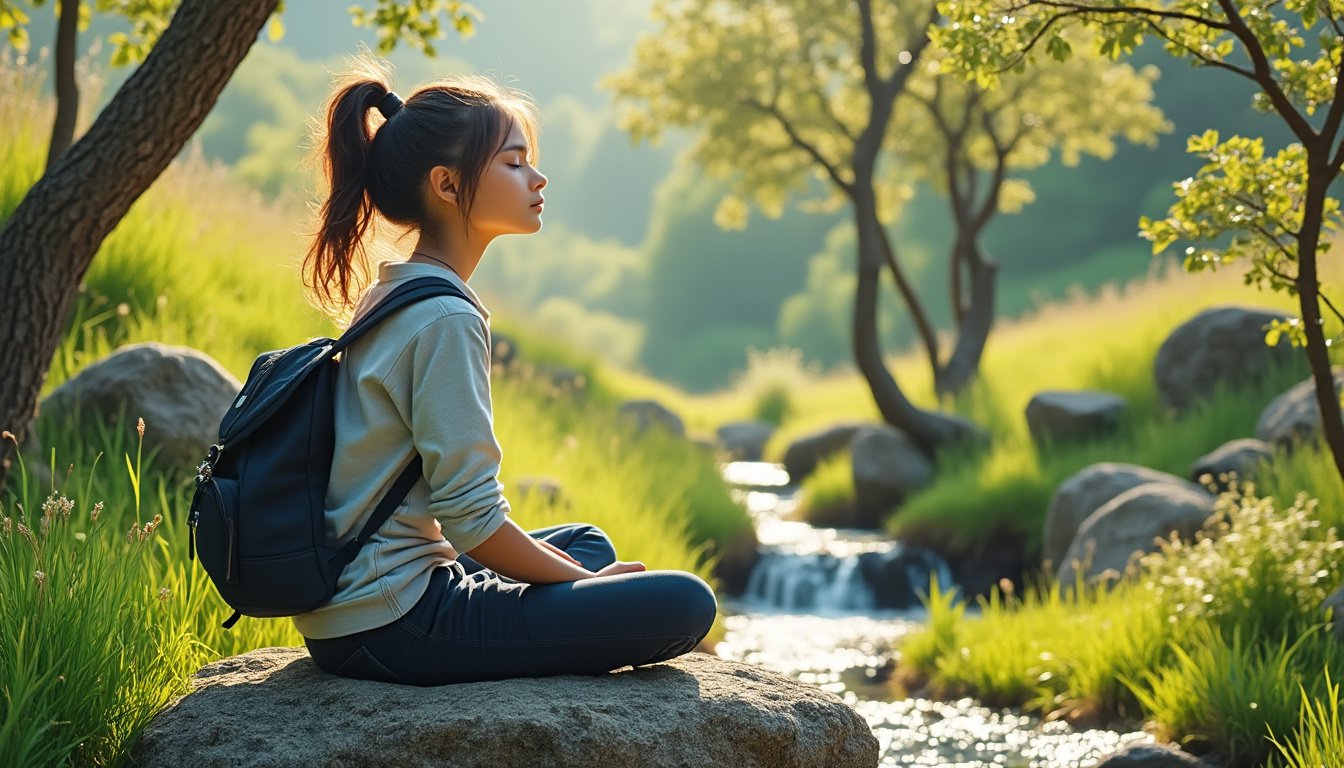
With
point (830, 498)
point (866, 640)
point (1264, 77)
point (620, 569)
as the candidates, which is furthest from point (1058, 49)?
point (830, 498)

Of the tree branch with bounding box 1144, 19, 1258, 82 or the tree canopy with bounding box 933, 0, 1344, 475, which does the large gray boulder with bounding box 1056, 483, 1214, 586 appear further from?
the tree branch with bounding box 1144, 19, 1258, 82

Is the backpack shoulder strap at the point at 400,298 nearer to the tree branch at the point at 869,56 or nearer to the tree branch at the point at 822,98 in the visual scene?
the tree branch at the point at 869,56

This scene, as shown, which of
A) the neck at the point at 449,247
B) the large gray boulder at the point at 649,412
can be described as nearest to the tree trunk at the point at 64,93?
the neck at the point at 449,247

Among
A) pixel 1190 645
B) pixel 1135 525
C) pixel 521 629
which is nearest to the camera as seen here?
pixel 521 629

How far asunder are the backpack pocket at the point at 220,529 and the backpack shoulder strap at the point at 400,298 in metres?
0.36

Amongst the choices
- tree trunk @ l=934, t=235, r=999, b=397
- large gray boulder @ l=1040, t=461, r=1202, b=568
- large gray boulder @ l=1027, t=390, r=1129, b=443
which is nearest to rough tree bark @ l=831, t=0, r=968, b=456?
large gray boulder @ l=1027, t=390, r=1129, b=443

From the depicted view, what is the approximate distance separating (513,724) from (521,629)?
25 cm

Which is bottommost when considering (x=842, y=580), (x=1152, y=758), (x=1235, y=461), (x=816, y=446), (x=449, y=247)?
(x=842, y=580)

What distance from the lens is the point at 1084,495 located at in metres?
7.64

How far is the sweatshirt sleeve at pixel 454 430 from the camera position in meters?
2.48

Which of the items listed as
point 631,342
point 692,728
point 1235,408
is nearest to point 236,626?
point 692,728

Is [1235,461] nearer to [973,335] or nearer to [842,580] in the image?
[842,580]

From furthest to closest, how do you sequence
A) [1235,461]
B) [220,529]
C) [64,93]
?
[1235,461], [64,93], [220,529]

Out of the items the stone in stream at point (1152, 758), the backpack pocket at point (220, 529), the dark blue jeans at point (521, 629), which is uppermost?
the backpack pocket at point (220, 529)
